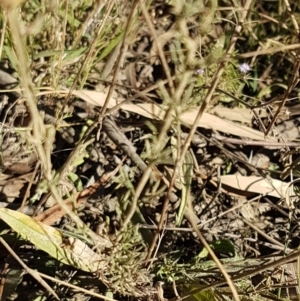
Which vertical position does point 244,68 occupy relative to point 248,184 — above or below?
above

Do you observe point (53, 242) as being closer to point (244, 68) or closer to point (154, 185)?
point (154, 185)

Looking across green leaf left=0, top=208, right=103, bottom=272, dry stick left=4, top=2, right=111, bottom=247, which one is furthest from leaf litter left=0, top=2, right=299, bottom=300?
dry stick left=4, top=2, right=111, bottom=247

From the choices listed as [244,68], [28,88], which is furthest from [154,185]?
[28,88]

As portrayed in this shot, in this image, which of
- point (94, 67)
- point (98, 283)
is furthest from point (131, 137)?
point (98, 283)

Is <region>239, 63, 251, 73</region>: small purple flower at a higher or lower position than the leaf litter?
higher

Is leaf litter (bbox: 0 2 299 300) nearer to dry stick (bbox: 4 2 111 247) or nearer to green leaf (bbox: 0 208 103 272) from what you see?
green leaf (bbox: 0 208 103 272)

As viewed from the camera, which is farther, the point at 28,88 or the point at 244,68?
the point at 244,68

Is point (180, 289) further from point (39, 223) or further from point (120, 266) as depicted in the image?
point (39, 223)

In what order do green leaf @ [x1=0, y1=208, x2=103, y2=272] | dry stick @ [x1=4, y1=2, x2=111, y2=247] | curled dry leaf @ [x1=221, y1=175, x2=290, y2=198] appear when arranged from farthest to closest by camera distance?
1. curled dry leaf @ [x1=221, y1=175, x2=290, y2=198]
2. green leaf @ [x1=0, y1=208, x2=103, y2=272]
3. dry stick @ [x1=4, y1=2, x2=111, y2=247]

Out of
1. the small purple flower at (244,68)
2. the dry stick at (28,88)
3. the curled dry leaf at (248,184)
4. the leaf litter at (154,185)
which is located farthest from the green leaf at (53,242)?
the small purple flower at (244,68)
